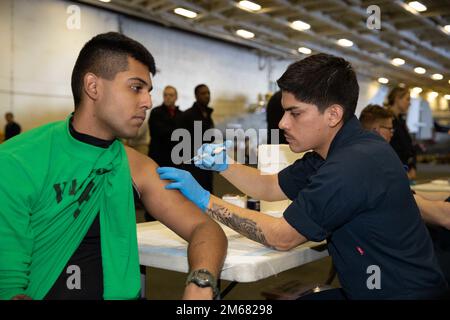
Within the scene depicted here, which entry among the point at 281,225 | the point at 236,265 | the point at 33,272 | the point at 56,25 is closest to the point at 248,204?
the point at 281,225

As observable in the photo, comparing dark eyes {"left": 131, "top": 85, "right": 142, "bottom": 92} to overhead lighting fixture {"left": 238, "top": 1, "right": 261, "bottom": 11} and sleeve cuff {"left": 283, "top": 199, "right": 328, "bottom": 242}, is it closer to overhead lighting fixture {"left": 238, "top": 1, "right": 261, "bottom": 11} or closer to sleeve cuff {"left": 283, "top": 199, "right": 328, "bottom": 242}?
sleeve cuff {"left": 283, "top": 199, "right": 328, "bottom": 242}

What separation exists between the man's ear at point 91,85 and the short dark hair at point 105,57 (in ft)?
0.05

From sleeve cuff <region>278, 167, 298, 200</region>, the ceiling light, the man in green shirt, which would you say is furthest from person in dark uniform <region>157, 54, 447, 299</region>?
the ceiling light

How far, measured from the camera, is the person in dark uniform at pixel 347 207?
144 centimetres

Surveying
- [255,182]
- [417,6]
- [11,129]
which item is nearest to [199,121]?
[255,182]

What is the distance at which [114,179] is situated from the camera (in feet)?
4.84

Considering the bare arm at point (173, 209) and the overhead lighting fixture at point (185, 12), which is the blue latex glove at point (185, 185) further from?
the overhead lighting fixture at point (185, 12)

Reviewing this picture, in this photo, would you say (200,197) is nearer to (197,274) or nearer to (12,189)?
(197,274)

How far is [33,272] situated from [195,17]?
33.9 ft

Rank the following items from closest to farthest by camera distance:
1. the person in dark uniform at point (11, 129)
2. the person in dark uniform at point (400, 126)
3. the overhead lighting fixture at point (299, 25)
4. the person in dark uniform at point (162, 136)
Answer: the person in dark uniform at point (400, 126)
the person in dark uniform at point (162, 136)
the person in dark uniform at point (11, 129)
the overhead lighting fixture at point (299, 25)

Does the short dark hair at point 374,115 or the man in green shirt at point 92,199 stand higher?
the short dark hair at point 374,115

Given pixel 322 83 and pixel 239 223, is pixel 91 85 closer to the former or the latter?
pixel 239 223

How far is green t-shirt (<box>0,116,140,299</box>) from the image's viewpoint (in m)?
1.23

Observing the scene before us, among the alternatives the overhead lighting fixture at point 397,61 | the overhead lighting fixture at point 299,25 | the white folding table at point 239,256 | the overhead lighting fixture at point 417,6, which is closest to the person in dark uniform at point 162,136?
the white folding table at point 239,256
